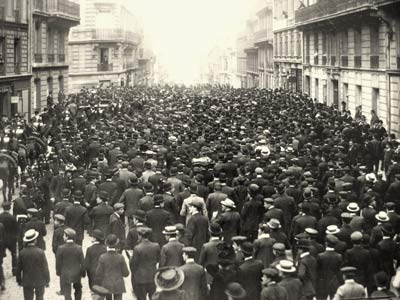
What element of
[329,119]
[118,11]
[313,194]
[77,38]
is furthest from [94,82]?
[313,194]

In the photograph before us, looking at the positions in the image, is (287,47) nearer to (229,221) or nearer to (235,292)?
(229,221)

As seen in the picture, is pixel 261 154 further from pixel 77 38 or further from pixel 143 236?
pixel 77 38

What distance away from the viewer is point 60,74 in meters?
43.5

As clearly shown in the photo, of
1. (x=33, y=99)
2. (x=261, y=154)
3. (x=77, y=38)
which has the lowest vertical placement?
(x=261, y=154)

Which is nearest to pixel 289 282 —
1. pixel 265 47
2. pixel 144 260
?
pixel 144 260

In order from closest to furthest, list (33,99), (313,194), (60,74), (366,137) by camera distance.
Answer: (313,194)
(366,137)
(33,99)
(60,74)

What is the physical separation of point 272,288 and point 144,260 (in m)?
2.69

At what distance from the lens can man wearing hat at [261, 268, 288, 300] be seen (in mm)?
7383

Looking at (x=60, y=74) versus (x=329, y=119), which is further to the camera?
(x=60, y=74)

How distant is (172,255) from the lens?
945cm

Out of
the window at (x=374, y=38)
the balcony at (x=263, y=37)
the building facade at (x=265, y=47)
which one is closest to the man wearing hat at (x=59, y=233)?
the window at (x=374, y=38)

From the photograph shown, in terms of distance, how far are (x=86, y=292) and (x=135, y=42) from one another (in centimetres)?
6271

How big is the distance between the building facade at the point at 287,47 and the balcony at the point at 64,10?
18.1 meters

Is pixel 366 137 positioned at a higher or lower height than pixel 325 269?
higher
